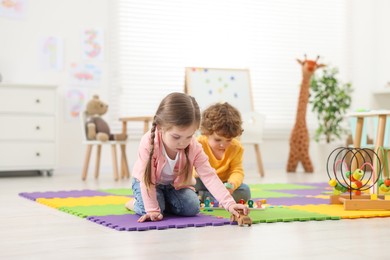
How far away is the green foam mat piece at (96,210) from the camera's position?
8.20 ft

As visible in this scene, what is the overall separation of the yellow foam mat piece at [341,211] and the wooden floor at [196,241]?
0.07m

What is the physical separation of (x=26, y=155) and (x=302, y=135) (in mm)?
2597

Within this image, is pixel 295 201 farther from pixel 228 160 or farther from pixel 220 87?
pixel 220 87

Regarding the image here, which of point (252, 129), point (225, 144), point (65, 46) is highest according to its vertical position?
point (65, 46)

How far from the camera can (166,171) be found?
7.73 ft

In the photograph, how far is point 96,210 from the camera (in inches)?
103

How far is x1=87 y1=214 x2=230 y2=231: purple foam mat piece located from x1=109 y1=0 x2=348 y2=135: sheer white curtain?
346 cm


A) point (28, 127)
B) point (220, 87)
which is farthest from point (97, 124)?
point (220, 87)

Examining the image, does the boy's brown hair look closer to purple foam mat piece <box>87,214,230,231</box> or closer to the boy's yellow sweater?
the boy's yellow sweater

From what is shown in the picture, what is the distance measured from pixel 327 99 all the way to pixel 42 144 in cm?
287

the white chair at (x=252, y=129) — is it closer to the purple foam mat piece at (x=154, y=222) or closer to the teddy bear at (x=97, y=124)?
the teddy bear at (x=97, y=124)

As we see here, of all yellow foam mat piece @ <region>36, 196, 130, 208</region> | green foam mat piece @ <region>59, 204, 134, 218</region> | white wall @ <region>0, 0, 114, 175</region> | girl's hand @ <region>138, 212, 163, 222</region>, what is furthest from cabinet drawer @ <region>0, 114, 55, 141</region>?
girl's hand @ <region>138, 212, 163, 222</region>

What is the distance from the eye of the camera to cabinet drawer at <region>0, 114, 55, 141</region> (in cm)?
506

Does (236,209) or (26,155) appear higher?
(236,209)
